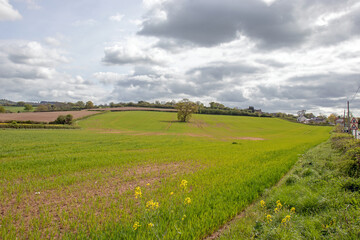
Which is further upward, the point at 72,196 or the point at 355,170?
the point at 355,170

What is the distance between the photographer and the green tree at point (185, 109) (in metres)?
85.3

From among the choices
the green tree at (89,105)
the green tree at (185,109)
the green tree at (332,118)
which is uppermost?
the green tree at (89,105)

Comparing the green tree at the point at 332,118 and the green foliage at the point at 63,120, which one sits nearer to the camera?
the green foliage at the point at 63,120

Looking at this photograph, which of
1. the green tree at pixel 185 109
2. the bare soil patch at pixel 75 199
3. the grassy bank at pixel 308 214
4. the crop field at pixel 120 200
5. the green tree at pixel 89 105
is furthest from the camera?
the green tree at pixel 89 105

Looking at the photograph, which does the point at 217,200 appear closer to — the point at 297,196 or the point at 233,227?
the point at 233,227

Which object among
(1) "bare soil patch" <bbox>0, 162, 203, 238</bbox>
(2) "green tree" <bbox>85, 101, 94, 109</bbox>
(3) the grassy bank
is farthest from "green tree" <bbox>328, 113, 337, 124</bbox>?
(1) "bare soil patch" <bbox>0, 162, 203, 238</bbox>

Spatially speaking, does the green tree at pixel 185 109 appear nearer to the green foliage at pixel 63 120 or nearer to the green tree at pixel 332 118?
the green foliage at pixel 63 120

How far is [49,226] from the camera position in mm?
5777

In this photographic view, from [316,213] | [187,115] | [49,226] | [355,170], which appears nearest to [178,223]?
[49,226]

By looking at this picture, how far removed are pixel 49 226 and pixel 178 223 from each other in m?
3.78

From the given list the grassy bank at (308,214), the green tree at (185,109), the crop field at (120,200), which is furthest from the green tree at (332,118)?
the grassy bank at (308,214)

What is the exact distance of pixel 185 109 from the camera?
85.4m

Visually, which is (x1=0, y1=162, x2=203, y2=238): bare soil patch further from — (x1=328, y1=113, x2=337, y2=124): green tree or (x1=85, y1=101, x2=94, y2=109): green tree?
(x1=328, y1=113, x2=337, y2=124): green tree

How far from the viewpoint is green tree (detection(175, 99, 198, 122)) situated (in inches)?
3359
